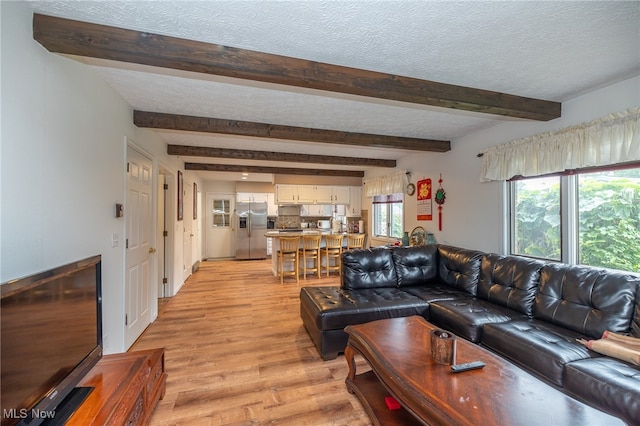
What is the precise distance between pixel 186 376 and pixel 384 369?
1697 mm

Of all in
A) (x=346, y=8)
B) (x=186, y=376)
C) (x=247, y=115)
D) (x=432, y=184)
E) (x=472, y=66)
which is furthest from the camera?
(x=432, y=184)

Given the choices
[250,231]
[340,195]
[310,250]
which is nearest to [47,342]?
[310,250]

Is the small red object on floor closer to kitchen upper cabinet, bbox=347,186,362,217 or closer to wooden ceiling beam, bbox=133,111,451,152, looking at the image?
wooden ceiling beam, bbox=133,111,451,152

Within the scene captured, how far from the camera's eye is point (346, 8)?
1.37 metres

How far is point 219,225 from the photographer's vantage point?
7781 mm

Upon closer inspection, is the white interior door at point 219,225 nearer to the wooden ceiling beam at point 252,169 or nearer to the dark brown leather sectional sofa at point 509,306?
the wooden ceiling beam at point 252,169

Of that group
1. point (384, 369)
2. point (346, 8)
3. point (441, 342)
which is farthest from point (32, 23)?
point (441, 342)

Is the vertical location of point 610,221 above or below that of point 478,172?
below

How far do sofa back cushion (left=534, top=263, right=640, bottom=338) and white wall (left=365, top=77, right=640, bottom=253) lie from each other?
1.07 metres

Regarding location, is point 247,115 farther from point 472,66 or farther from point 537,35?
point 537,35

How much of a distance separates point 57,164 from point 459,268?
12.3 feet

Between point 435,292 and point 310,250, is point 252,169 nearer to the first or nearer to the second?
point 310,250

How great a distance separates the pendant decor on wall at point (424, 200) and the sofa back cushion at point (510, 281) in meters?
1.62

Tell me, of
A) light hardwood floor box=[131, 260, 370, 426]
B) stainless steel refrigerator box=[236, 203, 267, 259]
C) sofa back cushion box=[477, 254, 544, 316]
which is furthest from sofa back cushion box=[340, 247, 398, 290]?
stainless steel refrigerator box=[236, 203, 267, 259]
